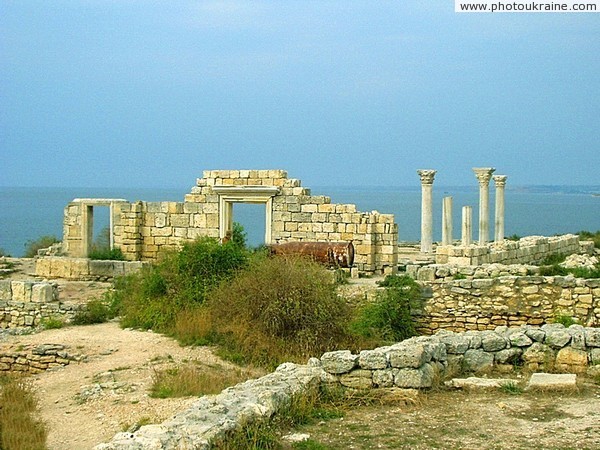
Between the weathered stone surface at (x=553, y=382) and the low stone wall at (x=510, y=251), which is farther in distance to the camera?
the low stone wall at (x=510, y=251)

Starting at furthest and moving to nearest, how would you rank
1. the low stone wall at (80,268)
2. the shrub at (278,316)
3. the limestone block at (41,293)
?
the low stone wall at (80,268) → the limestone block at (41,293) → the shrub at (278,316)

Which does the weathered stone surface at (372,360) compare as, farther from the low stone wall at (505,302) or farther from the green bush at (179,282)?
the low stone wall at (505,302)

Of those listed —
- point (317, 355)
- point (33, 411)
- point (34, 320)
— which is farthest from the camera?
point (34, 320)

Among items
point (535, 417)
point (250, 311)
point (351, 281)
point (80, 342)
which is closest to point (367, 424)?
point (535, 417)

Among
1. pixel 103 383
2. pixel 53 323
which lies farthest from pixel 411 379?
pixel 53 323

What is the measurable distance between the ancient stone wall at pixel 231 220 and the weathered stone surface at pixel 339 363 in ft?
35.8

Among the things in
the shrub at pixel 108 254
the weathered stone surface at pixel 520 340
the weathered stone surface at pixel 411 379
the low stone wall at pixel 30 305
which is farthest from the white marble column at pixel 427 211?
the weathered stone surface at pixel 411 379

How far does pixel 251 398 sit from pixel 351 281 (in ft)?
35.5

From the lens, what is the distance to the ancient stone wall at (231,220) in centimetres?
1980

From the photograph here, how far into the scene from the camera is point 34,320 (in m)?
17.0

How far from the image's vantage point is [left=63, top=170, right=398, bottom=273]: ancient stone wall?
19.8m

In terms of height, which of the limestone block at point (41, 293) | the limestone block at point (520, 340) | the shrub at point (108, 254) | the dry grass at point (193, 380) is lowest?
the dry grass at point (193, 380)

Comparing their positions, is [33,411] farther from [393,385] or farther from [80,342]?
[393,385]

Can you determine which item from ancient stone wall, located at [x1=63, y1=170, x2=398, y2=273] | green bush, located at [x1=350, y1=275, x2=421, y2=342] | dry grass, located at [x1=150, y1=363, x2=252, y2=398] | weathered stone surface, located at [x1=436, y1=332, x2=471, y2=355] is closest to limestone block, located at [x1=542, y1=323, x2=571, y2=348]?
weathered stone surface, located at [x1=436, y1=332, x2=471, y2=355]
